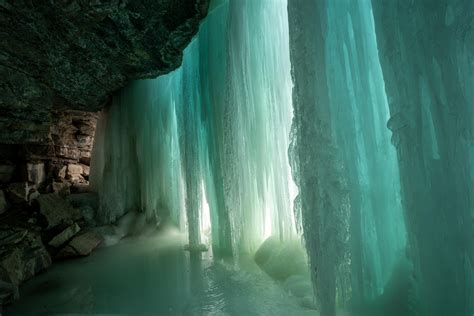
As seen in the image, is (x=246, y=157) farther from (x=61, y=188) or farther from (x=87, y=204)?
(x=61, y=188)

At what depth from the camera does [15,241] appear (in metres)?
5.98

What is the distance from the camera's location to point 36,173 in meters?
9.46

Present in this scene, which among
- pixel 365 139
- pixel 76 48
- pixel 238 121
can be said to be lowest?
pixel 365 139

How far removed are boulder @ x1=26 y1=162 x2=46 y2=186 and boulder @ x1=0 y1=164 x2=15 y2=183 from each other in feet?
1.71

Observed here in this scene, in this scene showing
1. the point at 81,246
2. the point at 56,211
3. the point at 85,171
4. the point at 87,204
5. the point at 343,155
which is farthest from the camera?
the point at 85,171

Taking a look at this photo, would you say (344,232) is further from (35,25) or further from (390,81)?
(35,25)

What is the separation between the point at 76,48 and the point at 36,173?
6.28 m

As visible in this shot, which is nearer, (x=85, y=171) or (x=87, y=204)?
(x=87, y=204)

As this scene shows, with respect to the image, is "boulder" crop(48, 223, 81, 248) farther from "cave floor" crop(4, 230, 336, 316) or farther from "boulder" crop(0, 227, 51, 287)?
"cave floor" crop(4, 230, 336, 316)

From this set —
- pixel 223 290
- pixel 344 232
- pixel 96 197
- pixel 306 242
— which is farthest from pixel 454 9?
pixel 96 197

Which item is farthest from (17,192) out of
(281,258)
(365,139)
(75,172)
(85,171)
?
(365,139)

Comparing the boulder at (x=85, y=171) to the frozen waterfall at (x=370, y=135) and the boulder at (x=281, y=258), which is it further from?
the boulder at (x=281, y=258)

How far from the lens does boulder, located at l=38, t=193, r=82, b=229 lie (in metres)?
7.75

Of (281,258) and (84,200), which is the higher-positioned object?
(84,200)
